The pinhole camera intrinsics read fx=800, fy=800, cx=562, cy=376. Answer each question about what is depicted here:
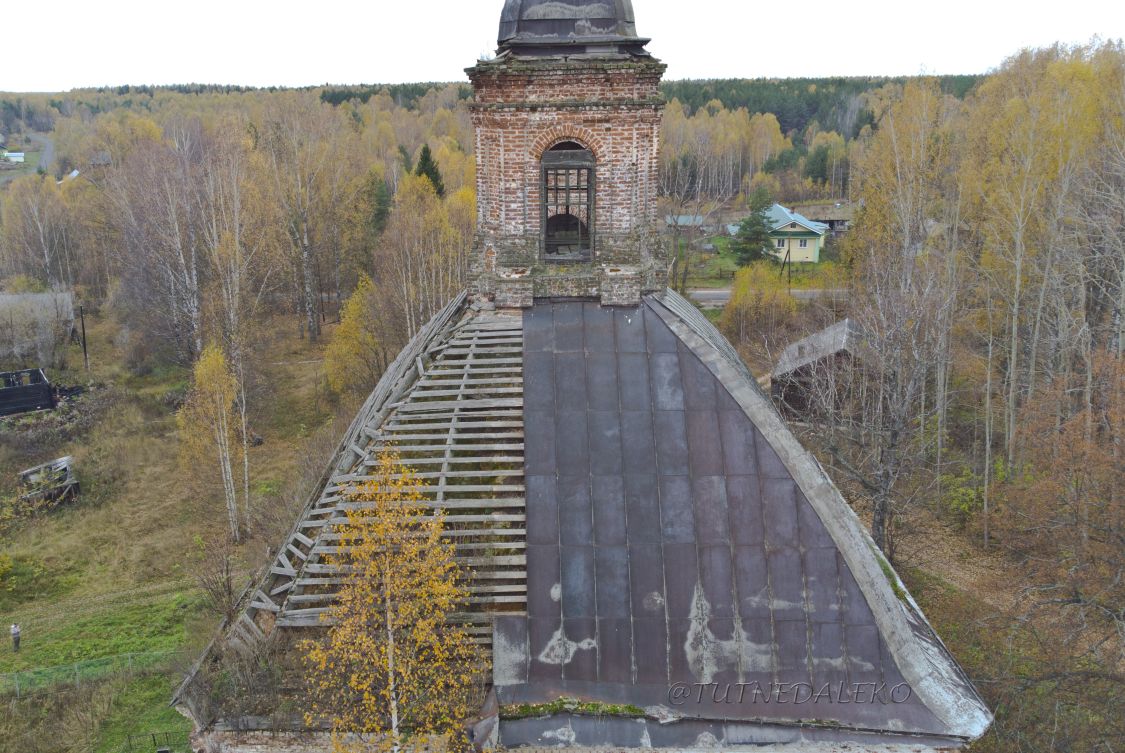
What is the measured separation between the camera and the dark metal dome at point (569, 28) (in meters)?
10.7

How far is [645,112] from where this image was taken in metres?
10.9

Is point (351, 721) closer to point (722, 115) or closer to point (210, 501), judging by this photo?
point (210, 501)

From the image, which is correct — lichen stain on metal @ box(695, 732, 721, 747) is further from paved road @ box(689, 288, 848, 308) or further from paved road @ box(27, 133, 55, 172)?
paved road @ box(27, 133, 55, 172)

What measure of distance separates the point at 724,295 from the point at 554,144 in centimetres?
3461

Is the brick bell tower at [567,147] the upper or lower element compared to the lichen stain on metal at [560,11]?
lower

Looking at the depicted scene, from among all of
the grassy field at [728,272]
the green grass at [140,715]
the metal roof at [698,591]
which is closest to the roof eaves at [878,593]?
the metal roof at [698,591]

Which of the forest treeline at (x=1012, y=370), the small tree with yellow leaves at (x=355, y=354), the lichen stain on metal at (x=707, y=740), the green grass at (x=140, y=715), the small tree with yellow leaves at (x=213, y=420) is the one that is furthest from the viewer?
the small tree with yellow leaves at (x=355, y=354)

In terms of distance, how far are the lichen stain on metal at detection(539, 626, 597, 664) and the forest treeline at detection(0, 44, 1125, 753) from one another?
7.72 meters

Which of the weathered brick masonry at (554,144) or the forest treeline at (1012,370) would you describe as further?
the forest treeline at (1012,370)

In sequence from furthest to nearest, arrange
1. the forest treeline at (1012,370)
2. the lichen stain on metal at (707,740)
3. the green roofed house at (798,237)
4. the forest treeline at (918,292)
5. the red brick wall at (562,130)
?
the green roofed house at (798,237), the forest treeline at (918,292), the forest treeline at (1012,370), the red brick wall at (562,130), the lichen stain on metal at (707,740)

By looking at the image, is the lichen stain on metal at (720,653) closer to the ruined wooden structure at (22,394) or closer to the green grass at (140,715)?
the green grass at (140,715)

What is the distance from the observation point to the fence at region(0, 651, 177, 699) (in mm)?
14945

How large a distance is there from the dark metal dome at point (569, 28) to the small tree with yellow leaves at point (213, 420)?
13.8 meters

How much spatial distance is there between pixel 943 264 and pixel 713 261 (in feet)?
88.3
